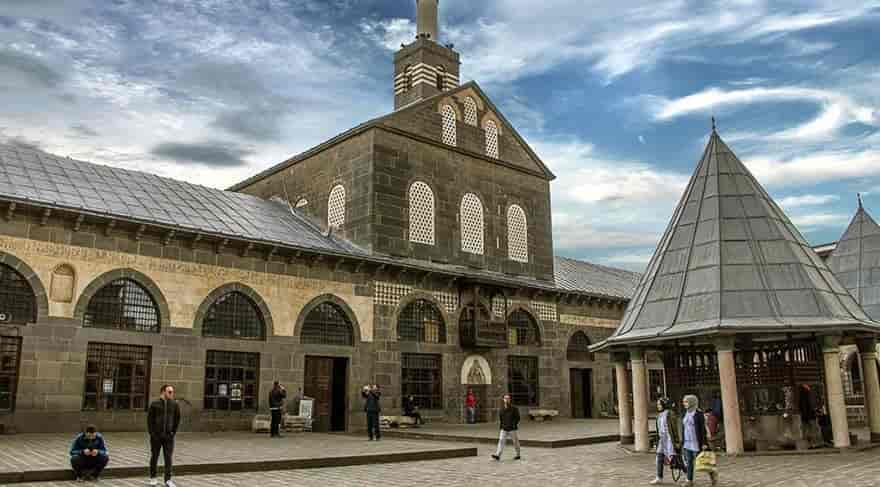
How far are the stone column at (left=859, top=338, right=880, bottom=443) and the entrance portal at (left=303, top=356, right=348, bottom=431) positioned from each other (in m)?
14.4

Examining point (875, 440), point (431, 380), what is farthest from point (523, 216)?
point (875, 440)

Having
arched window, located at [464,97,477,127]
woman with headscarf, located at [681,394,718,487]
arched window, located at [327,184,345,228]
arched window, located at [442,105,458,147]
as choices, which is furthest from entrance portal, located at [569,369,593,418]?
woman with headscarf, located at [681,394,718,487]

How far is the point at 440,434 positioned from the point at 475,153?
12.8m

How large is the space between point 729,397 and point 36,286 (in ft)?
52.5

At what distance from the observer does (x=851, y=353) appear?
2834 centimetres

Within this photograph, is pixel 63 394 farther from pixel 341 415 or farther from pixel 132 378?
pixel 341 415

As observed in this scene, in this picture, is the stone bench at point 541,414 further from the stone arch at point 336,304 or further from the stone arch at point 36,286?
the stone arch at point 36,286

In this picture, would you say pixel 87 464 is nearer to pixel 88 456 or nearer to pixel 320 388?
pixel 88 456

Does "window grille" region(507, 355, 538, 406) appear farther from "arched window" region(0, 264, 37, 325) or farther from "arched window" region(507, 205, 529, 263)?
"arched window" region(0, 264, 37, 325)

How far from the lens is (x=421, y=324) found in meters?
26.3

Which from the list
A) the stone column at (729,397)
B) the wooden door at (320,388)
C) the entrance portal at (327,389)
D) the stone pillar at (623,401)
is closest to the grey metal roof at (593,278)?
the entrance portal at (327,389)

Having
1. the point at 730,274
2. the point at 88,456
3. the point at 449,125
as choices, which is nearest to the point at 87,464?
the point at 88,456

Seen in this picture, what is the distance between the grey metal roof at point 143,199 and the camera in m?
19.7

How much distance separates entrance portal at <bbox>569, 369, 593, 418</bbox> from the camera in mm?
32000
